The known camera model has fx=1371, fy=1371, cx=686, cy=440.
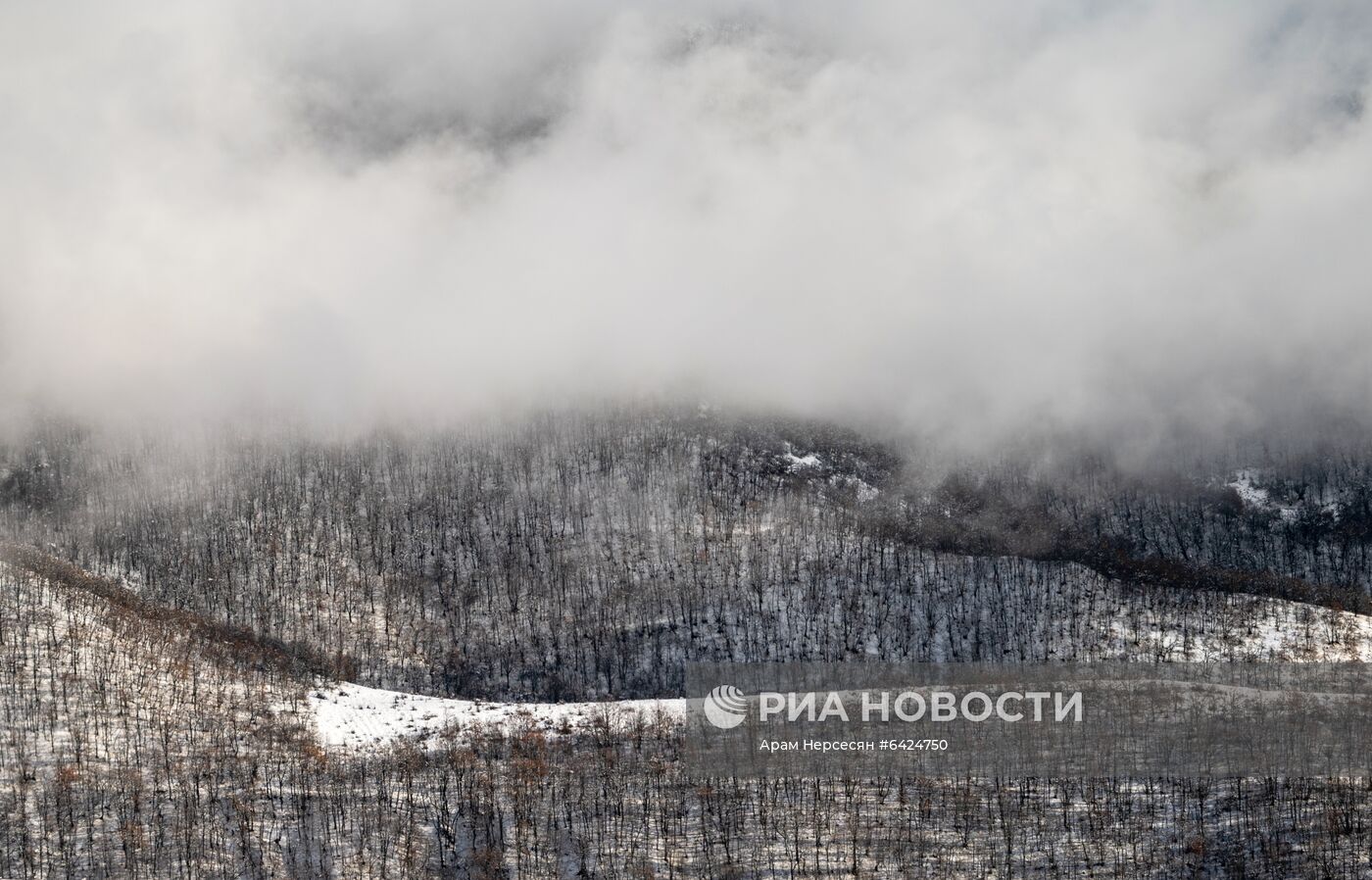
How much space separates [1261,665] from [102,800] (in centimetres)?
13059

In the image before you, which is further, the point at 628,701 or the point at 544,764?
the point at 628,701

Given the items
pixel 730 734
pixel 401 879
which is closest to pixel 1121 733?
pixel 730 734

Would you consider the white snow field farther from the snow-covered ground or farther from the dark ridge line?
the dark ridge line

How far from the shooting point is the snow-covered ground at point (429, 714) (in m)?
148

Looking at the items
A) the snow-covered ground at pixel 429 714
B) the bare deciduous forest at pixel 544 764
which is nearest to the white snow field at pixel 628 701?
the snow-covered ground at pixel 429 714

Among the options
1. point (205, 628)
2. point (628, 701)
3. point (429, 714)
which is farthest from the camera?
point (205, 628)

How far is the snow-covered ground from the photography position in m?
148

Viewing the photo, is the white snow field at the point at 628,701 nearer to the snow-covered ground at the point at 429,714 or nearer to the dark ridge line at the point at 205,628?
the snow-covered ground at the point at 429,714

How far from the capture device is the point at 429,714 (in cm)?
15650

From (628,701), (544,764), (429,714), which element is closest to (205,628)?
(429,714)

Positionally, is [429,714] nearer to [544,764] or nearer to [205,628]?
[544,764]

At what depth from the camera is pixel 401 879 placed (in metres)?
111

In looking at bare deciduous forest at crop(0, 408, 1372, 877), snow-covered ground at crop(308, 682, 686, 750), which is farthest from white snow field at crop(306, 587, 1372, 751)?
bare deciduous forest at crop(0, 408, 1372, 877)

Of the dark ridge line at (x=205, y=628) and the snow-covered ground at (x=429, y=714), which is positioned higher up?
the dark ridge line at (x=205, y=628)
